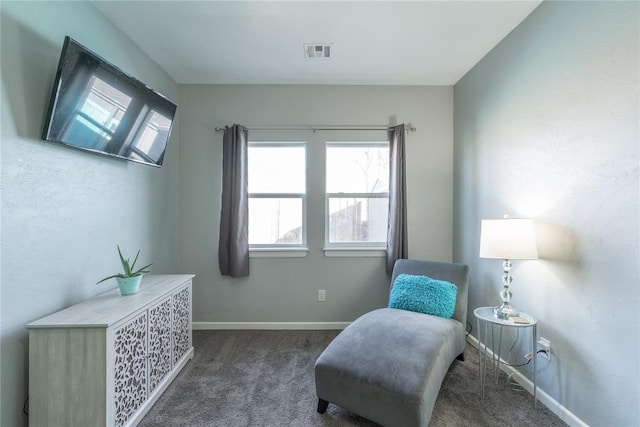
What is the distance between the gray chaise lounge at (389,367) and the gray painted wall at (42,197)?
1547 millimetres

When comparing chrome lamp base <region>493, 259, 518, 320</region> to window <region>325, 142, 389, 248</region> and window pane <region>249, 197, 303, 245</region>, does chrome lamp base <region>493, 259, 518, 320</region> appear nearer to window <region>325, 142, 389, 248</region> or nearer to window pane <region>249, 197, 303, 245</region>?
window <region>325, 142, 389, 248</region>

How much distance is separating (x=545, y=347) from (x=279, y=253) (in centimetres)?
226

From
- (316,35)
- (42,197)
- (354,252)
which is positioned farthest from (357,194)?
(42,197)

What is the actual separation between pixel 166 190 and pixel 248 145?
3.09 ft

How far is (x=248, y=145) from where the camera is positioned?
286 centimetres

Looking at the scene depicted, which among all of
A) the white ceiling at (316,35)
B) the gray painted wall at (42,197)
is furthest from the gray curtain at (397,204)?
the gray painted wall at (42,197)

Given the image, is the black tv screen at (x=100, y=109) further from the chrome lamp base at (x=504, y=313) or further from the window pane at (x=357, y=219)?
the chrome lamp base at (x=504, y=313)

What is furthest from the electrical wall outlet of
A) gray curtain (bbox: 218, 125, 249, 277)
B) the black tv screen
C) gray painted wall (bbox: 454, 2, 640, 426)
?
the black tv screen

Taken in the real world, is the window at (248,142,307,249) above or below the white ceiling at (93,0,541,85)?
below

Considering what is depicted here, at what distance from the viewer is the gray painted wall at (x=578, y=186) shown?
128cm

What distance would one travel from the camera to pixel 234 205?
2.72 metres

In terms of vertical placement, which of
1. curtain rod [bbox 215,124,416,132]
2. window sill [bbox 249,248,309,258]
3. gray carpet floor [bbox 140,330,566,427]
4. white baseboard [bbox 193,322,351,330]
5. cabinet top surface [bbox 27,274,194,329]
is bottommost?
gray carpet floor [bbox 140,330,566,427]

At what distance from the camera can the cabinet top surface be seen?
1296 mm

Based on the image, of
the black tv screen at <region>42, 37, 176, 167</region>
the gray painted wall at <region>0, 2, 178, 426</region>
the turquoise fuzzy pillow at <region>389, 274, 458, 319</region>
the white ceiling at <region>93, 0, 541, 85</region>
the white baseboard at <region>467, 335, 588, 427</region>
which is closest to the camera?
the gray painted wall at <region>0, 2, 178, 426</region>
